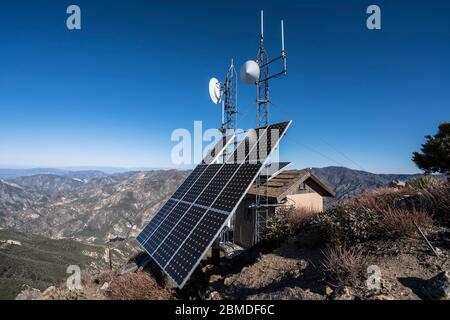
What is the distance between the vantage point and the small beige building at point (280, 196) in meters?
20.0

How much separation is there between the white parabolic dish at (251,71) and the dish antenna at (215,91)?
4.26 m

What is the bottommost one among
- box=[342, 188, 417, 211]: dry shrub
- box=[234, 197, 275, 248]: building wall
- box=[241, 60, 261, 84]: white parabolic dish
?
box=[234, 197, 275, 248]: building wall

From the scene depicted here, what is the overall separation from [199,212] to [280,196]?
1080 centimetres

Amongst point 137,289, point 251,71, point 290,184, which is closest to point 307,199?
point 290,184

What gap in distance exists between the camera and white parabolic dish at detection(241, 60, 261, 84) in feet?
50.7

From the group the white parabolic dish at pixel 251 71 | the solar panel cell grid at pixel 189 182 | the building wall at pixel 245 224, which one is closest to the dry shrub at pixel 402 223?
the solar panel cell grid at pixel 189 182

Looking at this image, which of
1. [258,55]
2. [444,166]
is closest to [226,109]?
[258,55]

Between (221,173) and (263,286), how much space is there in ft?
16.1

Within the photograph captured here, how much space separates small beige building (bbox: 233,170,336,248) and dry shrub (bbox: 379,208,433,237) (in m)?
8.56

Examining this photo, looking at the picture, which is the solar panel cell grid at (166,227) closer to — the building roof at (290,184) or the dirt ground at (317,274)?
the dirt ground at (317,274)

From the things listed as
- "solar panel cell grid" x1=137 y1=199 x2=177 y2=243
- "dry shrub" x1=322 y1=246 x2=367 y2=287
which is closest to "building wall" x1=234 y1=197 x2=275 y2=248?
"solar panel cell grid" x1=137 y1=199 x2=177 y2=243

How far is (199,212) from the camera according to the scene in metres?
10.5

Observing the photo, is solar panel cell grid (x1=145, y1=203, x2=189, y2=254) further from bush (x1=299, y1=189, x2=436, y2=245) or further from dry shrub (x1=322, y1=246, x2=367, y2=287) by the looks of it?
dry shrub (x1=322, y1=246, x2=367, y2=287)

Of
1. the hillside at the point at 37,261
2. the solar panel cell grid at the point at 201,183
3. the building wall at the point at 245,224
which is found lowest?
the hillside at the point at 37,261
